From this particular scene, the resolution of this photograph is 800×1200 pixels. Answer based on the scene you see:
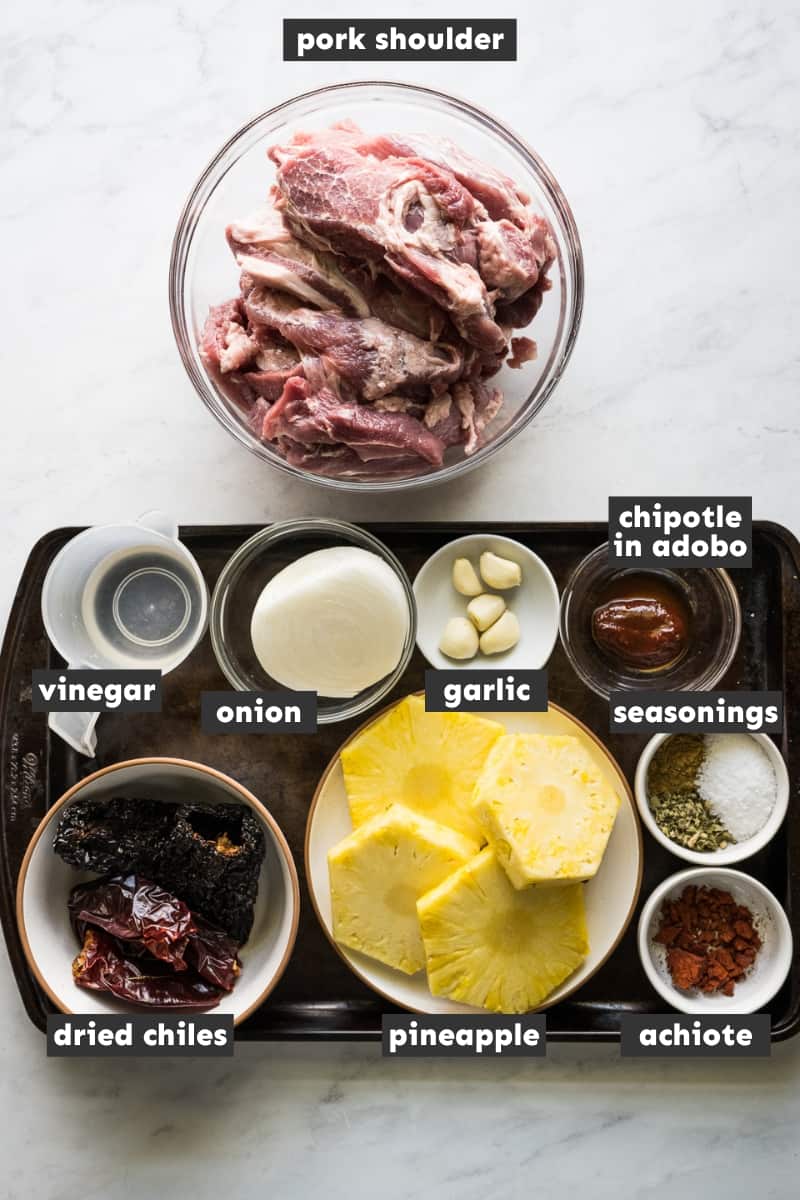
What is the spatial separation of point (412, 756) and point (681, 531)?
0.59 meters

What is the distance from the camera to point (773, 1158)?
1.79 m

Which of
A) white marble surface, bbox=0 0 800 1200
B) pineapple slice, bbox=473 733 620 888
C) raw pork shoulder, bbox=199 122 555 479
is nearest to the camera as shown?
raw pork shoulder, bbox=199 122 555 479

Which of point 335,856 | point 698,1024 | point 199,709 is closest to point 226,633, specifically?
point 199,709

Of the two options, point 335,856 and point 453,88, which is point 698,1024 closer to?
point 335,856

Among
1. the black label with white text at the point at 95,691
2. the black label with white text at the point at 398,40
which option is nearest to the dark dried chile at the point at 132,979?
the black label with white text at the point at 95,691

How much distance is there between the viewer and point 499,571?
66.3 inches

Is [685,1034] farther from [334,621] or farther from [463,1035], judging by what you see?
[334,621]

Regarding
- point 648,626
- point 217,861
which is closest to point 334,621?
point 217,861

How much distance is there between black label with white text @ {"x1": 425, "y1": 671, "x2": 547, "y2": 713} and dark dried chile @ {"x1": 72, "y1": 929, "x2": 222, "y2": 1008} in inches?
23.7

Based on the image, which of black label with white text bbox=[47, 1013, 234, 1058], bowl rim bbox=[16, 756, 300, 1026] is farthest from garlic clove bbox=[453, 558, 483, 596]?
black label with white text bbox=[47, 1013, 234, 1058]

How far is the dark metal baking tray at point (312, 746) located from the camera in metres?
1.72

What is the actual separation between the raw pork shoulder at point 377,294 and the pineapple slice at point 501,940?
677 millimetres

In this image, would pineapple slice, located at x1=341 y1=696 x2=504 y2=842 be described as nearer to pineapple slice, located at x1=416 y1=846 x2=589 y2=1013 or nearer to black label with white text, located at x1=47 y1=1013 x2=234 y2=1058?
pineapple slice, located at x1=416 y1=846 x2=589 y2=1013

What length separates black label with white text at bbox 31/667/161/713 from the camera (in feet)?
5.50
